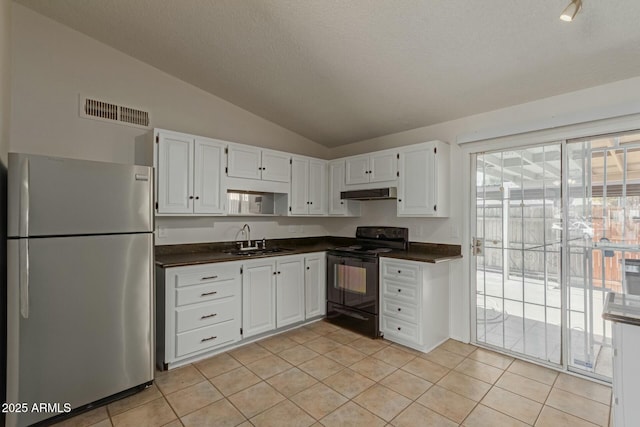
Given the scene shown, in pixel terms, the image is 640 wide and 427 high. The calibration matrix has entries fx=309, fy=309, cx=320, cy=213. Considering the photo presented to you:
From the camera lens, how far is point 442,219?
11.4 feet

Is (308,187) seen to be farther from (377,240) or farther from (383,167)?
(377,240)

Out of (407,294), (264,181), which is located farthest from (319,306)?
(264,181)

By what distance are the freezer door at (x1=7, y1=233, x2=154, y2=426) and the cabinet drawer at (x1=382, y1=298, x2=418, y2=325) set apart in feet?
7.39

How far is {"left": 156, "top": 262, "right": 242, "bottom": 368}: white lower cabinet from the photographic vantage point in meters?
2.69

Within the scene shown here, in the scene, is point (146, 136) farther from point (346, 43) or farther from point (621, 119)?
point (621, 119)

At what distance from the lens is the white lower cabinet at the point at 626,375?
4.84 ft

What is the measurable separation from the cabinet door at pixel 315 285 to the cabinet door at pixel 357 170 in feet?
3.48

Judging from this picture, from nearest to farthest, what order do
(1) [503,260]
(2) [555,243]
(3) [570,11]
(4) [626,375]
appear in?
(4) [626,375] → (3) [570,11] → (2) [555,243] → (1) [503,260]

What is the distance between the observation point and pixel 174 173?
298 centimetres

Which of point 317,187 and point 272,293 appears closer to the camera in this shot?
point 272,293

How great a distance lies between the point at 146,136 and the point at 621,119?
417 cm

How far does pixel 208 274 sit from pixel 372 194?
204 centimetres

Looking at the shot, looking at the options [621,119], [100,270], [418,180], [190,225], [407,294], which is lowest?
[407,294]

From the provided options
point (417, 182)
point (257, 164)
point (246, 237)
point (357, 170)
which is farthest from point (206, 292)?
point (417, 182)
